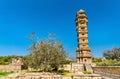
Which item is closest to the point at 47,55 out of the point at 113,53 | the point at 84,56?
the point at 84,56

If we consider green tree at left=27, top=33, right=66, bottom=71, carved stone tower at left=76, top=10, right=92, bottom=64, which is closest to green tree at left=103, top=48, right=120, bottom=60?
carved stone tower at left=76, top=10, right=92, bottom=64

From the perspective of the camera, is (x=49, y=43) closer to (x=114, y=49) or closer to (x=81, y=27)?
(x=81, y=27)

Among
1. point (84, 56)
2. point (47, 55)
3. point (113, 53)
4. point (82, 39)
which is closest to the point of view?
point (47, 55)

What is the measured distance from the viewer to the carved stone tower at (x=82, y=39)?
5756 centimetres

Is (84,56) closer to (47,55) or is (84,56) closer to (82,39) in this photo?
(82,39)

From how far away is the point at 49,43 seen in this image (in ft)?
126

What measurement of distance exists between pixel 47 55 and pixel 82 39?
24.0 metres

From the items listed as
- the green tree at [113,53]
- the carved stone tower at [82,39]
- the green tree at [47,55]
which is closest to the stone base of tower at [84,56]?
the carved stone tower at [82,39]

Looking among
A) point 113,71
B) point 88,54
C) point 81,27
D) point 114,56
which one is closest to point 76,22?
point 81,27

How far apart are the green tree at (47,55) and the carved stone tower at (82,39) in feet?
64.8

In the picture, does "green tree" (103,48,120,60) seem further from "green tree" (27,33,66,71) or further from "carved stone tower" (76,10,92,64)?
"green tree" (27,33,66,71)

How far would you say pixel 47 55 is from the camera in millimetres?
37500

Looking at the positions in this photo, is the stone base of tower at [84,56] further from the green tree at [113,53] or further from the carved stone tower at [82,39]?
the green tree at [113,53]

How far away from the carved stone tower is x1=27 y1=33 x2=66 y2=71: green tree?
19.8 meters
